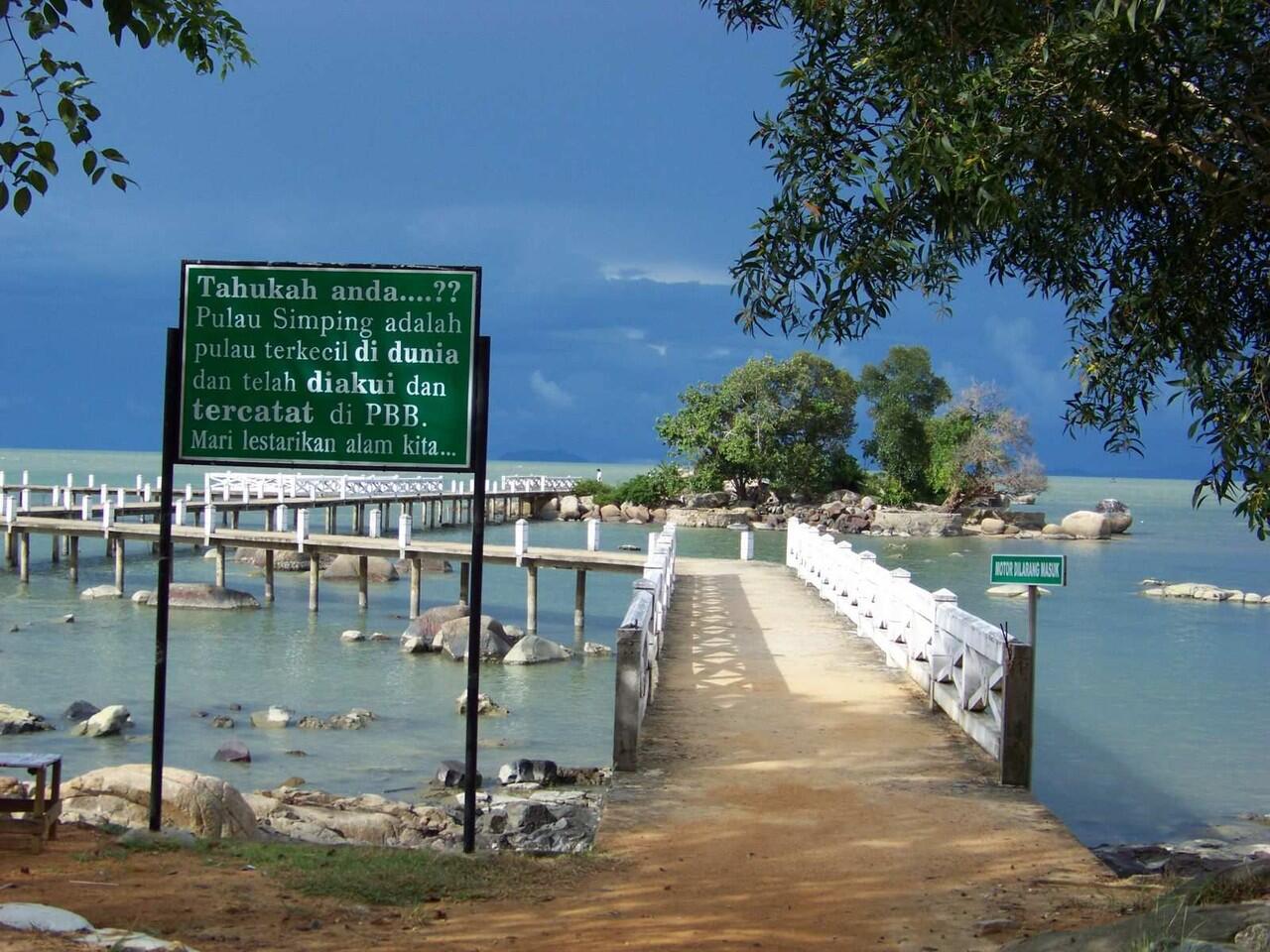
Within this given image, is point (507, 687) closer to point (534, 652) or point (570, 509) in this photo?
point (534, 652)

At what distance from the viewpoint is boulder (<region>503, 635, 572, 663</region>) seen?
2702cm

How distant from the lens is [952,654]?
448 inches

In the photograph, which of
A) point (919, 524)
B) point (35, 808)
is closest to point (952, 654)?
point (35, 808)

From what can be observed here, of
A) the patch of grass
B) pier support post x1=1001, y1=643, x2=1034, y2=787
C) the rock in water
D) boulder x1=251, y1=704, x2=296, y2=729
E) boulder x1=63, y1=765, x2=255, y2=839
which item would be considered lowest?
boulder x1=251, y1=704, x2=296, y2=729

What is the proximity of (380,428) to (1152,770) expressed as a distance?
15809 millimetres

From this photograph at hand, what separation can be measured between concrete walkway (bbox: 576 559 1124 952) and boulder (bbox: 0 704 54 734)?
36.4 ft

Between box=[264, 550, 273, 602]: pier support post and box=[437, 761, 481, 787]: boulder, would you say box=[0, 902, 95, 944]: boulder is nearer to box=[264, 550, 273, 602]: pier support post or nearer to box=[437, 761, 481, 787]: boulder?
box=[437, 761, 481, 787]: boulder

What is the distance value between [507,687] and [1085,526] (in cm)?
6174

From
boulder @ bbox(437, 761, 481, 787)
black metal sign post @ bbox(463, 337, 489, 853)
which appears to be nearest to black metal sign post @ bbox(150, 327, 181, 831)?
black metal sign post @ bbox(463, 337, 489, 853)

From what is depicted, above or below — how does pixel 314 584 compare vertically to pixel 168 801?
below

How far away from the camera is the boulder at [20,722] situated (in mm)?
18781

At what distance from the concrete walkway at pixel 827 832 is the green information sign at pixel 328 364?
2.65 metres

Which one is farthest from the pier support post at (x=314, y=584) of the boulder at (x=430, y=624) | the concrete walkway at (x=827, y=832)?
the concrete walkway at (x=827, y=832)

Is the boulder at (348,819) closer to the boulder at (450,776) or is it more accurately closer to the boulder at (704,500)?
the boulder at (450,776)
